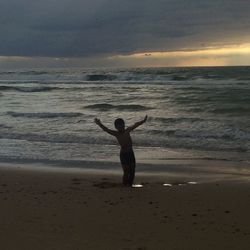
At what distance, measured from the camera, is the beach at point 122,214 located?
4.78m

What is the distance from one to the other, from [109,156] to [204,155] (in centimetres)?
225

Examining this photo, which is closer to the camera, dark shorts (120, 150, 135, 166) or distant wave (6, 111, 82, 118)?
dark shorts (120, 150, 135, 166)

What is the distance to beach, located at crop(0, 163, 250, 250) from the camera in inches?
188

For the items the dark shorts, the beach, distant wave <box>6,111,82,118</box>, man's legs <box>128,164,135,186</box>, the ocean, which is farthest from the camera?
distant wave <box>6,111,82,118</box>

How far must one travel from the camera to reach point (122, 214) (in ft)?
19.2

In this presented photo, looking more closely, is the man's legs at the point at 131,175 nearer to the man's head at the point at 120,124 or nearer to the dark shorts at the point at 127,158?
the dark shorts at the point at 127,158

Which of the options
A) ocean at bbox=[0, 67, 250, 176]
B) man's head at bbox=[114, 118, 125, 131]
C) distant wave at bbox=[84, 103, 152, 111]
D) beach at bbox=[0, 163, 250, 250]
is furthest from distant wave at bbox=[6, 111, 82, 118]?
man's head at bbox=[114, 118, 125, 131]

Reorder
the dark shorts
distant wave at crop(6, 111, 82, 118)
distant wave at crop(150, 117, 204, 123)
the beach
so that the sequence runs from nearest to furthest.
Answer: the beach < the dark shorts < distant wave at crop(150, 117, 204, 123) < distant wave at crop(6, 111, 82, 118)

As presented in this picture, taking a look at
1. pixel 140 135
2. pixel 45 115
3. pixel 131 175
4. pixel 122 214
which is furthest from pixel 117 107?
pixel 122 214

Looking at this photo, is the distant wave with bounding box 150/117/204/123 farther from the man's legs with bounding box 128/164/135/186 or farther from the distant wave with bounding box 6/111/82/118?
the man's legs with bounding box 128/164/135/186

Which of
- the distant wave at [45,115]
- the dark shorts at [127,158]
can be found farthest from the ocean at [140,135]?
the dark shorts at [127,158]

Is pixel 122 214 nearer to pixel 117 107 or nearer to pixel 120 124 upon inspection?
pixel 120 124

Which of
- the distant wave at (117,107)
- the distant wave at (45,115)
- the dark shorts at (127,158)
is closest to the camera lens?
the dark shorts at (127,158)

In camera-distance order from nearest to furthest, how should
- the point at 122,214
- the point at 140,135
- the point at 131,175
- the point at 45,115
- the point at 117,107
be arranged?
the point at 122,214 < the point at 131,175 < the point at 140,135 < the point at 45,115 < the point at 117,107
